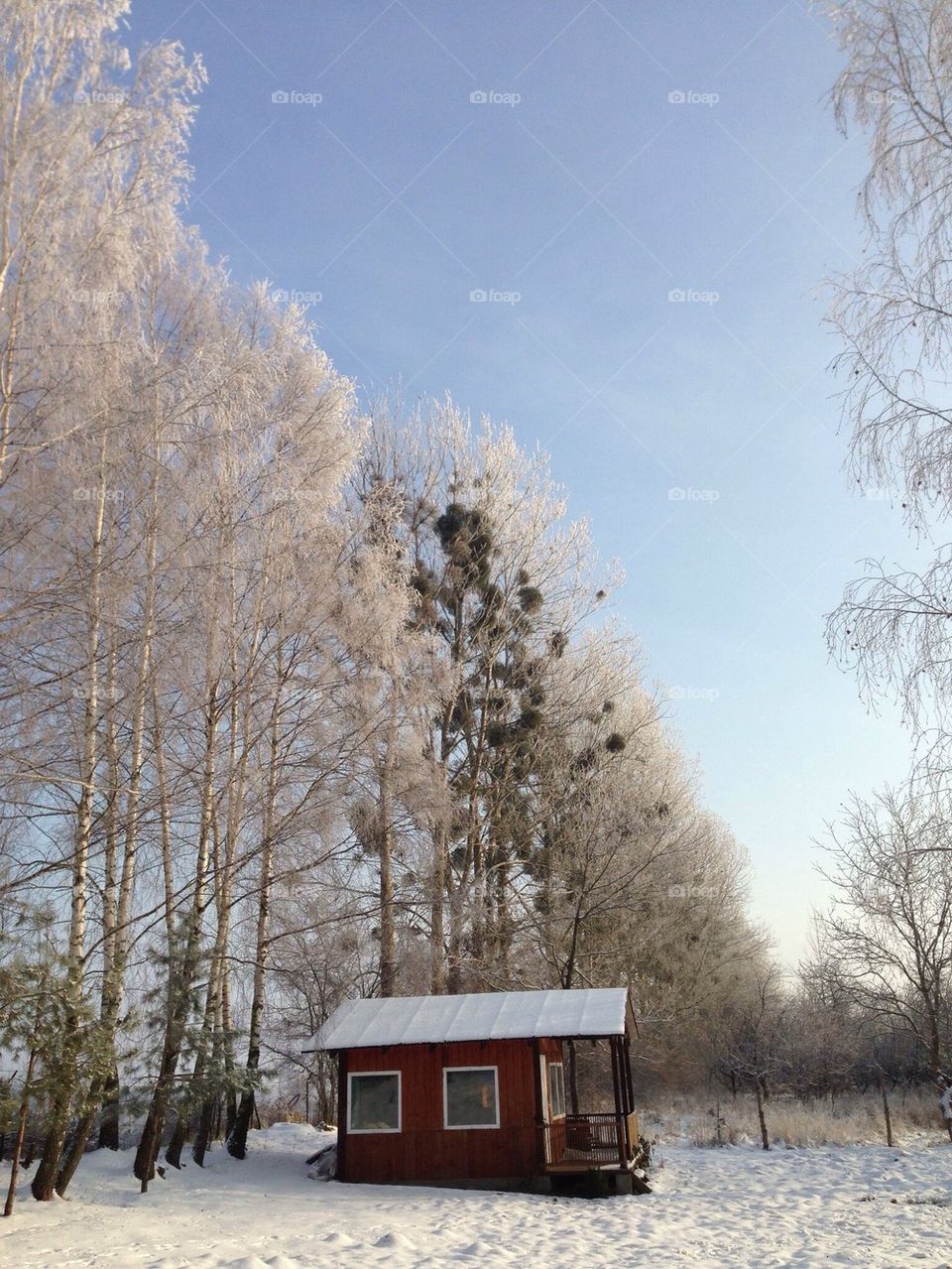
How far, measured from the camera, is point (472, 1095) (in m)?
14.9

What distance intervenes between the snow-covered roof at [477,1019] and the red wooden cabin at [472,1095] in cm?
2

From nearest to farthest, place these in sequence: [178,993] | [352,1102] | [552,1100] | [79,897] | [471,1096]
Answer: [79,897] < [178,993] < [471,1096] < [352,1102] < [552,1100]

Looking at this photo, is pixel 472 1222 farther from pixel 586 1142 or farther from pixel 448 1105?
pixel 586 1142

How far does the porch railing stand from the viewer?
46.4 ft

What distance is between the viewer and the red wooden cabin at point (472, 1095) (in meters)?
14.4

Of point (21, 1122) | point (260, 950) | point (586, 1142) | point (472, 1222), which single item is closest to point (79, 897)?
point (21, 1122)

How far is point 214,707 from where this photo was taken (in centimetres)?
1310

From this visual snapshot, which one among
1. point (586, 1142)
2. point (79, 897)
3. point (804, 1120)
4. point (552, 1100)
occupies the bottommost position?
point (804, 1120)

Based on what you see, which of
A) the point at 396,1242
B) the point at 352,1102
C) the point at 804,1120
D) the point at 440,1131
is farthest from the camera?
the point at 804,1120

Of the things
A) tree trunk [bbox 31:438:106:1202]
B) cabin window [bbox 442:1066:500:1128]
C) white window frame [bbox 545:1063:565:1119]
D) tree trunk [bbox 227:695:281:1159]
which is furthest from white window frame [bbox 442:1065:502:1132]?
tree trunk [bbox 31:438:106:1202]

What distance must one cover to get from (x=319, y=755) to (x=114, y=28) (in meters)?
9.49

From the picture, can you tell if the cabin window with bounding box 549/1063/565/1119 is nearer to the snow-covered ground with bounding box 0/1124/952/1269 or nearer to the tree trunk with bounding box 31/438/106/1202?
the snow-covered ground with bounding box 0/1124/952/1269

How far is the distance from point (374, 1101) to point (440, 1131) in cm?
119

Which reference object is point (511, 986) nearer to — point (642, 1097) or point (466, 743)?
point (466, 743)
